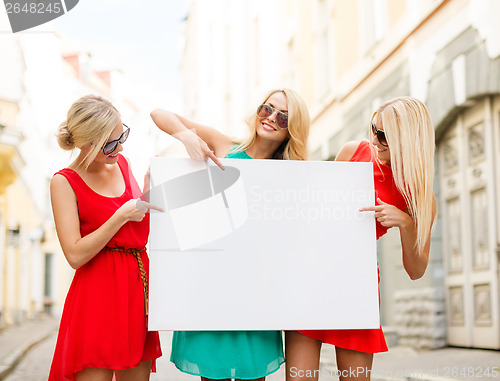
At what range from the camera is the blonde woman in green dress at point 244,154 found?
2828 mm

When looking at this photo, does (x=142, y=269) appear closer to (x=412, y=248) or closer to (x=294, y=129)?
(x=294, y=129)

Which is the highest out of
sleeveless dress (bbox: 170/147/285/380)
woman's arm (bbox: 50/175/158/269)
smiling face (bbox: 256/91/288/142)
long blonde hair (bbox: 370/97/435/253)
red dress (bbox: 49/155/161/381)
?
smiling face (bbox: 256/91/288/142)

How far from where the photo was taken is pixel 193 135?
9.62 feet

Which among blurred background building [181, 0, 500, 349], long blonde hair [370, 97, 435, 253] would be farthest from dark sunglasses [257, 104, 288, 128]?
blurred background building [181, 0, 500, 349]

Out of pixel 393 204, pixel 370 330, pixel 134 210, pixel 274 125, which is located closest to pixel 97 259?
pixel 134 210

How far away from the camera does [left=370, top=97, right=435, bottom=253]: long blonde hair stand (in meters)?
2.77

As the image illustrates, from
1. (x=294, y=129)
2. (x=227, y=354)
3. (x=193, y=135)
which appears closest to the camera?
(x=227, y=354)

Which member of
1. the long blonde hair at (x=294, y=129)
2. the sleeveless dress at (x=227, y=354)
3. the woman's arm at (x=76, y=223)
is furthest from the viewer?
the long blonde hair at (x=294, y=129)

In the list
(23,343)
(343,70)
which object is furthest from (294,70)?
(23,343)

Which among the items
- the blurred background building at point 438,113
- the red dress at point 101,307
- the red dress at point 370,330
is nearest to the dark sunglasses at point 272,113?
the red dress at point 370,330

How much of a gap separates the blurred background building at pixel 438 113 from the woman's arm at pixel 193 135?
2318mm

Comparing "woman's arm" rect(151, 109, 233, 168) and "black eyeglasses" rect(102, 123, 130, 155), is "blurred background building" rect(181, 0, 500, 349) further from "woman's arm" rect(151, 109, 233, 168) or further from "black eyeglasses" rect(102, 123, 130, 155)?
"black eyeglasses" rect(102, 123, 130, 155)

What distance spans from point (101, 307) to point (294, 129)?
1.15m

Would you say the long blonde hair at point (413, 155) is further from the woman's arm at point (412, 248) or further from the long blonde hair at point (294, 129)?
the long blonde hair at point (294, 129)
